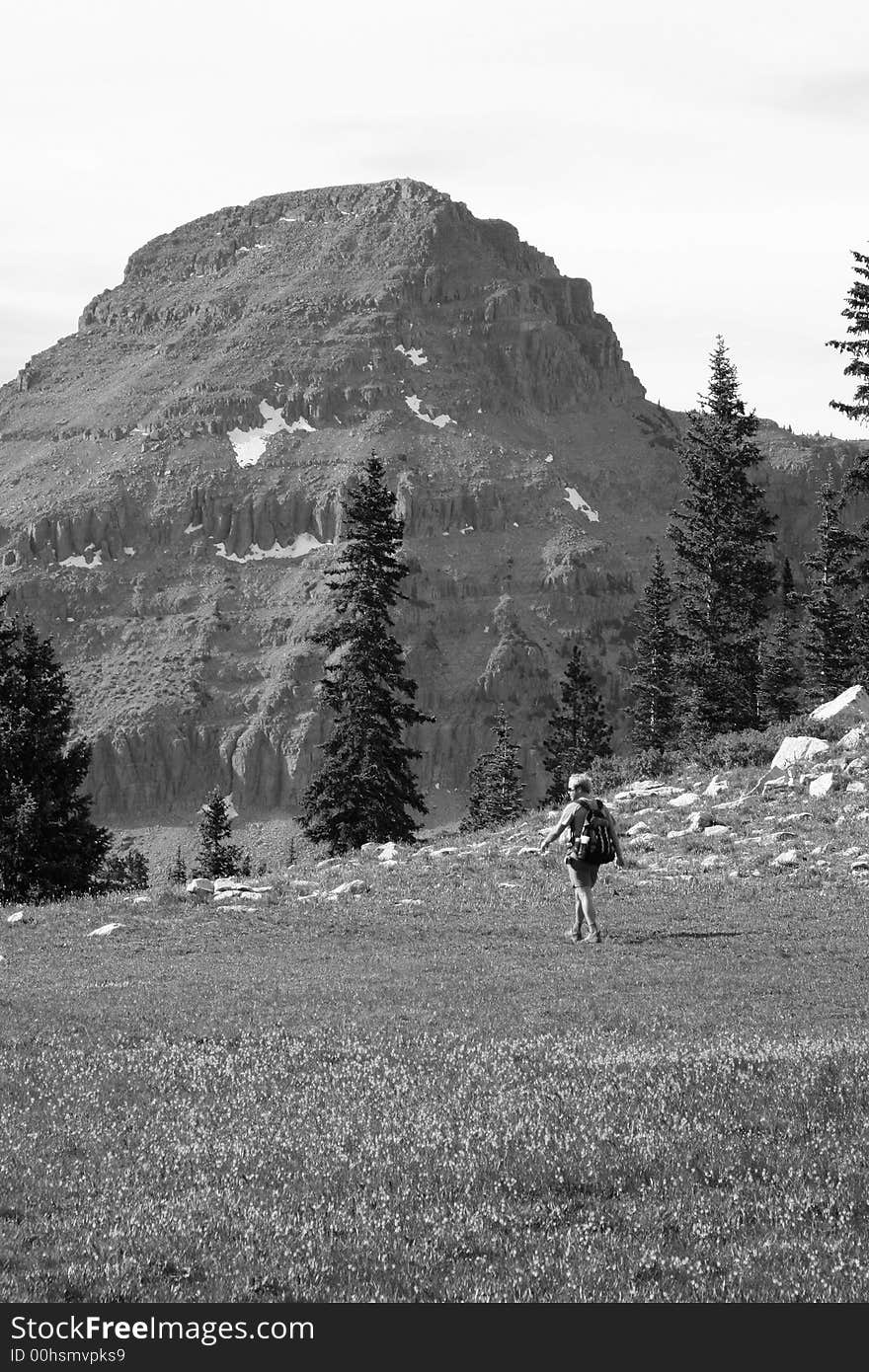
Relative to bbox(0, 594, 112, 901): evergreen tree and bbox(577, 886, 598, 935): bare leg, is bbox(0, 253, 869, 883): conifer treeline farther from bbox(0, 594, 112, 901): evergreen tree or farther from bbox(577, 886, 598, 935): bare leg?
bbox(577, 886, 598, 935): bare leg

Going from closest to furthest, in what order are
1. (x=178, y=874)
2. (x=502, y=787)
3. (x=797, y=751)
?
(x=797, y=751), (x=502, y=787), (x=178, y=874)

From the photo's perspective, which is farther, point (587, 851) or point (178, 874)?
point (178, 874)

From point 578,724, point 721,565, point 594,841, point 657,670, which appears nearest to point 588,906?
point 594,841

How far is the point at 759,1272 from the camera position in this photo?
801 cm

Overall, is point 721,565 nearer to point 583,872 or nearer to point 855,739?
point 855,739

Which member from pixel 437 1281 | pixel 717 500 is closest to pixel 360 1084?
pixel 437 1281

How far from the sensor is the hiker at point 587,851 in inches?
880

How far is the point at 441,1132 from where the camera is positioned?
34.1 ft

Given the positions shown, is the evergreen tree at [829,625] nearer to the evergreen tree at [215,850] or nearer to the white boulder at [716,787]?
the evergreen tree at [215,850]

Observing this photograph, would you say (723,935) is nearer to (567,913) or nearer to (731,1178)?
(567,913)

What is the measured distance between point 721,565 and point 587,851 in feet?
120

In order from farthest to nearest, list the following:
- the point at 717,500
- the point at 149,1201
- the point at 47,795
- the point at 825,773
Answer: the point at 717,500 → the point at 47,795 → the point at 825,773 → the point at 149,1201

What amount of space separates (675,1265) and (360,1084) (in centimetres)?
443

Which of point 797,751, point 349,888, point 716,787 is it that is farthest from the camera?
point 797,751
